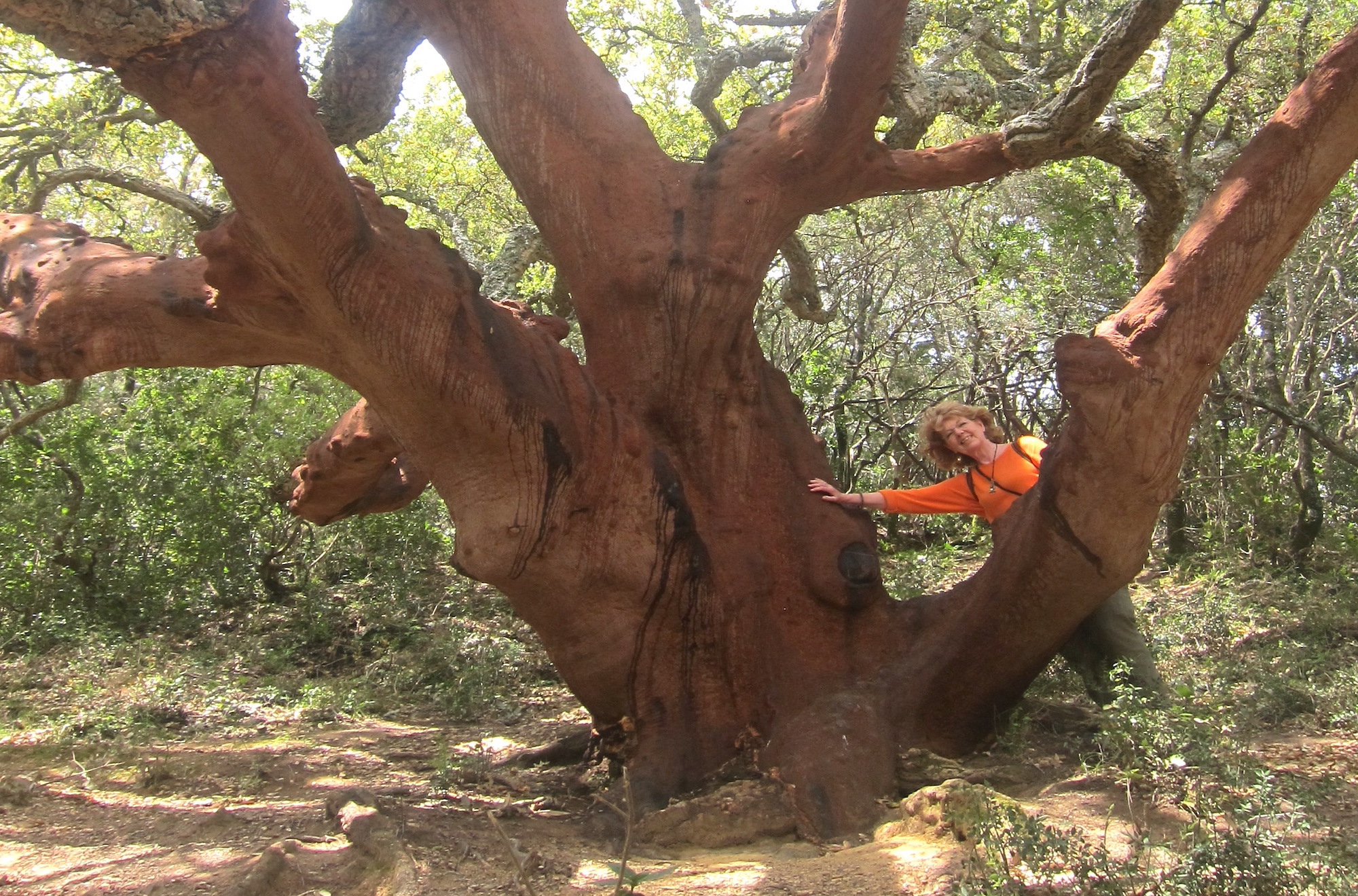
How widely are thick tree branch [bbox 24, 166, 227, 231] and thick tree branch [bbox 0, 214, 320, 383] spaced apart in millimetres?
2885

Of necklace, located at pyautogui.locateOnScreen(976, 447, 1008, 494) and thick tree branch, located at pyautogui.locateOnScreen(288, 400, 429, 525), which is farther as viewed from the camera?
thick tree branch, located at pyautogui.locateOnScreen(288, 400, 429, 525)

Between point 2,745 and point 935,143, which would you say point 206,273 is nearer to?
point 2,745

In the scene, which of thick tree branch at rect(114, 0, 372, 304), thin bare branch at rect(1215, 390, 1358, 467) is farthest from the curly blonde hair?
thin bare branch at rect(1215, 390, 1358, 467)

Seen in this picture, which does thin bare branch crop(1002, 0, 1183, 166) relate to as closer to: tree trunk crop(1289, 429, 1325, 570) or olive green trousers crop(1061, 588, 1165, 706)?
olive green trousers crop(1061, 588, 1165, 706)

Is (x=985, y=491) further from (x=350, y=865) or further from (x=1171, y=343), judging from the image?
(x=350, y=865)

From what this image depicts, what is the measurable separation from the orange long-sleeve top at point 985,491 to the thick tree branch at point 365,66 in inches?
118

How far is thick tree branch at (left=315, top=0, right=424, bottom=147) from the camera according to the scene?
4797 millimetres

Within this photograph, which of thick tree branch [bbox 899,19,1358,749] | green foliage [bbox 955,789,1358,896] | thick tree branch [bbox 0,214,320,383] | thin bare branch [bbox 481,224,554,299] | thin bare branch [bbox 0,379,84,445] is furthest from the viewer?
thin bare branch [bbox 481,224,554,299]

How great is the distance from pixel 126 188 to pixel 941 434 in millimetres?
6278

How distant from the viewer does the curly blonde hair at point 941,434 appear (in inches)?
168

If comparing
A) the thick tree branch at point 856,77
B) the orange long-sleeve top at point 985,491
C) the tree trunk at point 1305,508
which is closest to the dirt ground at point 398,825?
the orange long-sleeve top at point 985,491

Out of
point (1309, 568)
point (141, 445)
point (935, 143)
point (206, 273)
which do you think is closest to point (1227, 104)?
point (935, 143)

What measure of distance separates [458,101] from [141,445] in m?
5.44

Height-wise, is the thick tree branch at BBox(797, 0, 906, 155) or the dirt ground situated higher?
the thick tree branch at BBox(797, 0, 906, 155)
